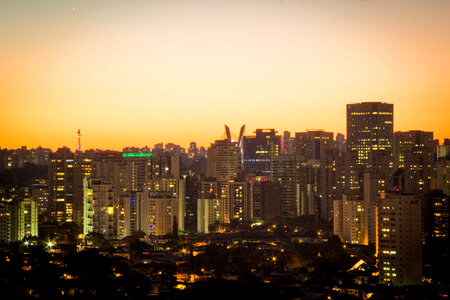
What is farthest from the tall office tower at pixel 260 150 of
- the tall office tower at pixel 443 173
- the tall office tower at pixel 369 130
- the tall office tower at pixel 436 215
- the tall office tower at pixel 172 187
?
the tall office tower at pixel 436 215

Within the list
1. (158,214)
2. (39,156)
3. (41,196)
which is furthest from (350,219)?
(39,156)

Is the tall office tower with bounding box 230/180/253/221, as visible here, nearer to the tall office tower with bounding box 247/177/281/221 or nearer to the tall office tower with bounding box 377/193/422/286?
the tall office tower with bounding box 247/177/281/221

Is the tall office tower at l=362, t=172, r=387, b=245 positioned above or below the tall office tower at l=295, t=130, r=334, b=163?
below

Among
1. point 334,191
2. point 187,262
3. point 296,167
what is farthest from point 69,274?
point 296,167

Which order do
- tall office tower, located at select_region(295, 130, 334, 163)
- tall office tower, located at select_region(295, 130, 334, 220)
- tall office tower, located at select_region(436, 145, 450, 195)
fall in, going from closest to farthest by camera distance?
tall office tower, located at select_region(436, 145, 450, 195) < tall office tower, located at select_region(295, 130, 334, 220) < tall office tower, located at select_region(295, 130, 334, 163)

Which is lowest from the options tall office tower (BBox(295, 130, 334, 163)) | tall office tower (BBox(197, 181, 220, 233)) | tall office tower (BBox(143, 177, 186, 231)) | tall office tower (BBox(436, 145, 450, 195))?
tall office tower (BBox(197, 181, 220, 233))

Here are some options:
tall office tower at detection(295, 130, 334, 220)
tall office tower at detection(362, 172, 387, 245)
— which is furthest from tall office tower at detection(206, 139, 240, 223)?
tall office tower at detection(362, 172, 387, 245)
